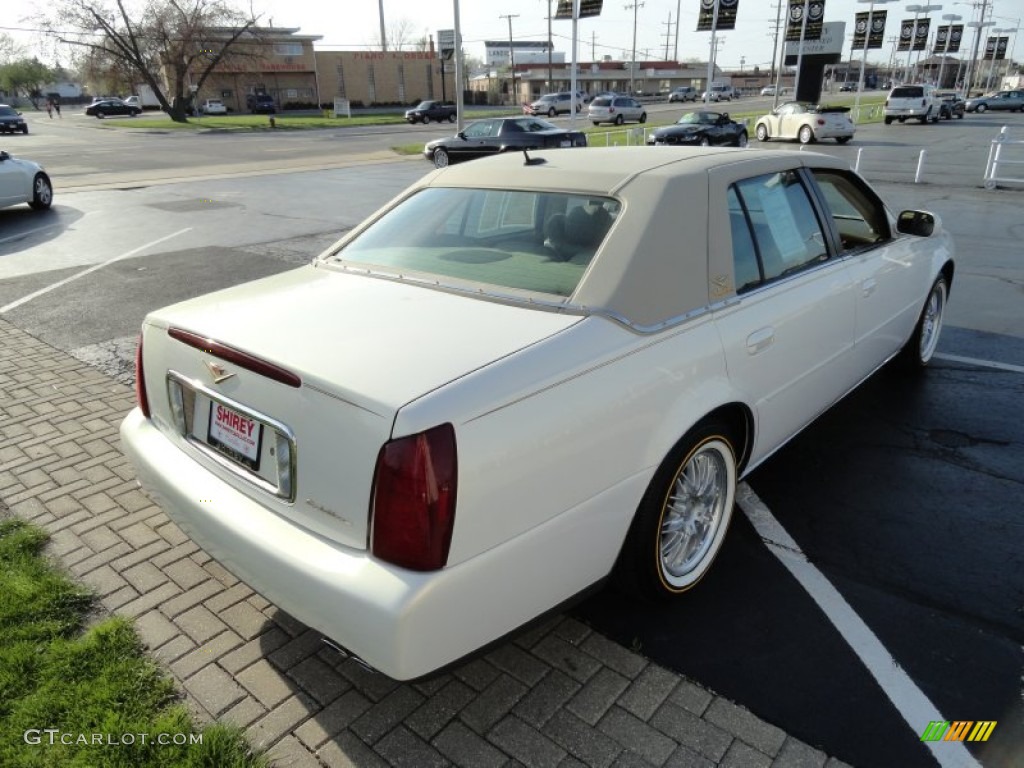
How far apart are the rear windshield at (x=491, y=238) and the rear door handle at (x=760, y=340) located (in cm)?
74

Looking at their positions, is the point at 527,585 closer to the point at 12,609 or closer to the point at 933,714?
the point at 933,714

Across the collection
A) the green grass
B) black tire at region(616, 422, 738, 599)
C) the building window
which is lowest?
the green grass

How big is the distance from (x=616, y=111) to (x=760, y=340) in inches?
1798

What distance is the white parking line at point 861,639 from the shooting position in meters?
2.26

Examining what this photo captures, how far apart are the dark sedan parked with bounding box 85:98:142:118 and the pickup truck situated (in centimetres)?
3093

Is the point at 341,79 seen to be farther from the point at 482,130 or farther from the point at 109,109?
the point at 482,130

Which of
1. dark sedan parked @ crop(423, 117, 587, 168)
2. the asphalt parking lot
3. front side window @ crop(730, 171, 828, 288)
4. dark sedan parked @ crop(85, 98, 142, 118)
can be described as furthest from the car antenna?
dark sedan parked @ crop(85, 98, 142, 118)

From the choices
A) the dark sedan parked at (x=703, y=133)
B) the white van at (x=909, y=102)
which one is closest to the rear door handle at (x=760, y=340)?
the dark sedan parked at (x=703, y=133)

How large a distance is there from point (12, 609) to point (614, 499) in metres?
2.36

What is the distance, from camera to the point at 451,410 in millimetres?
1935

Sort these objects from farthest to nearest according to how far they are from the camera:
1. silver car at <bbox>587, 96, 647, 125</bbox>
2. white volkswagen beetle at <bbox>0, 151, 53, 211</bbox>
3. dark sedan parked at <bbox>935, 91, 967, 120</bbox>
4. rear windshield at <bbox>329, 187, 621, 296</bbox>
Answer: silver car at <bbox>587, 96, 647, 125</bbox>, dark sedan parked at <bbox>935, 91, 967, 120</bbox>, white volkswagen beetle at <bbox>0, 151, 53, 211</bbox>, rear windshield at <bbox>329, 187, 621, 296</bbox>

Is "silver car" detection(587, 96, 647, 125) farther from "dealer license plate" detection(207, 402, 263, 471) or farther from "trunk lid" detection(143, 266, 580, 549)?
"dealer license plate" detection(207, 402, 263, 471)

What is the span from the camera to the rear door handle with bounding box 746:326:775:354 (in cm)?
293

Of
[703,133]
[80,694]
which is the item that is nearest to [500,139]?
[703,133]
